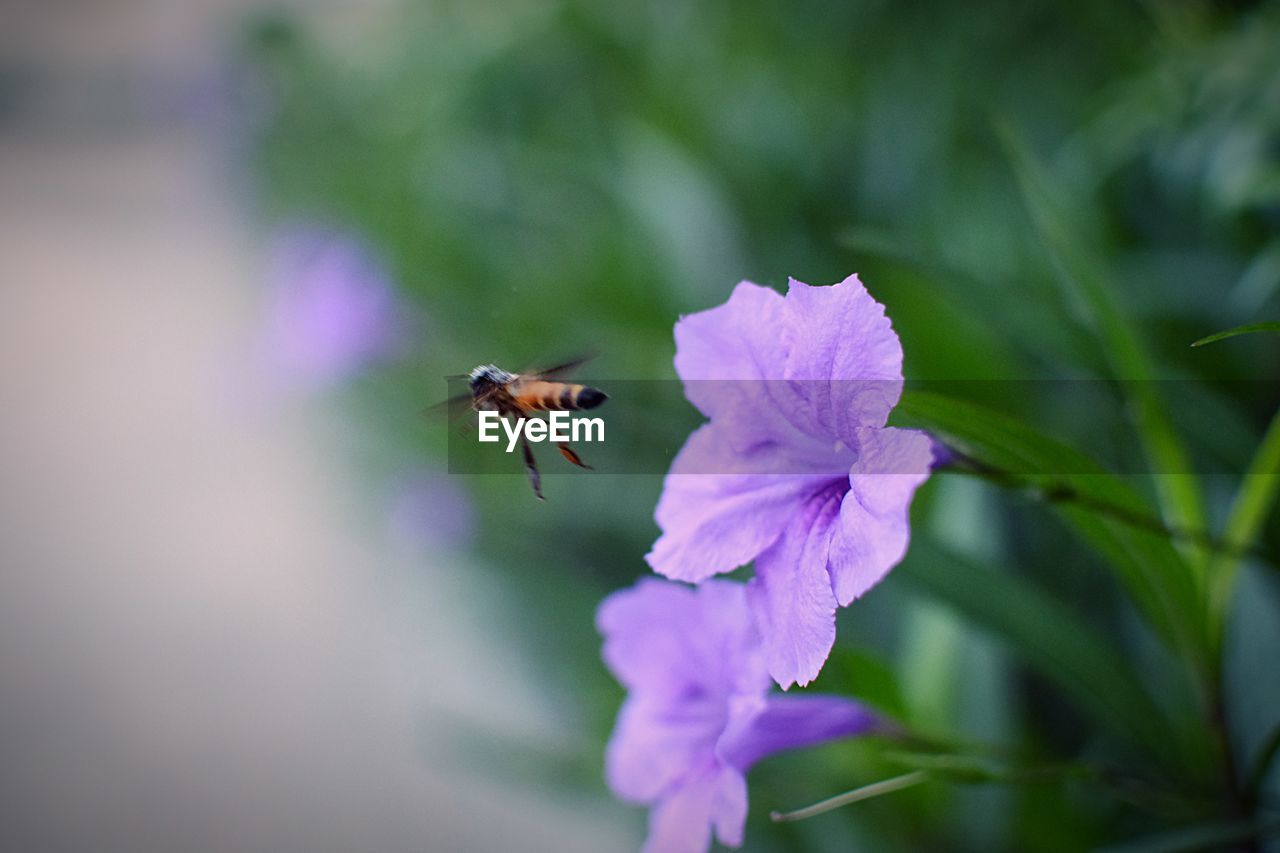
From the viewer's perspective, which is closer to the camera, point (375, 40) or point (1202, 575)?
point (1202, 575)

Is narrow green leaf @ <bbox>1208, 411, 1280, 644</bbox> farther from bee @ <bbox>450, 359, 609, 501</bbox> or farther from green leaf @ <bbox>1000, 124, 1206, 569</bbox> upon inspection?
bee @ <bbox>450, 359, 609, 501</bbox>

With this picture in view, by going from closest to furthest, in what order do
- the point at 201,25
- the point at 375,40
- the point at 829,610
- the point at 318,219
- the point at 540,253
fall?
the point at 829,610, the point at 540,253, the point at 318,219, the point at 375,40, the point at 201,25

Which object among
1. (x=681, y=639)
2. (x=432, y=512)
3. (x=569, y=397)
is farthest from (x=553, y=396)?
(x=432, y=512)

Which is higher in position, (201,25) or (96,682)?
(201,25)

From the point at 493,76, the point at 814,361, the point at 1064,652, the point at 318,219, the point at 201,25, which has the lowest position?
the point at 1064,652

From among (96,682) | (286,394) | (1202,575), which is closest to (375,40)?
(286,394)

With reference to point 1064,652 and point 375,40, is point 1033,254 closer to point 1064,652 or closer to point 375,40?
point 1064,652
